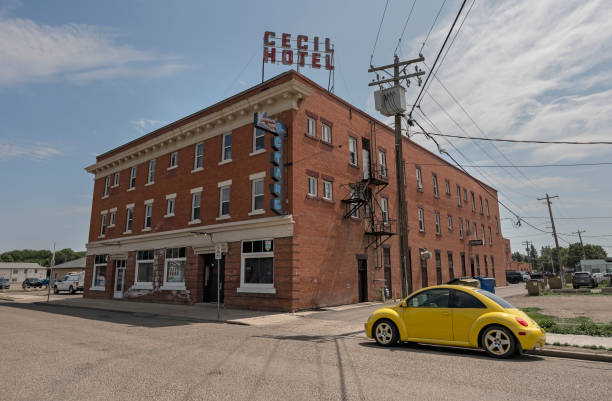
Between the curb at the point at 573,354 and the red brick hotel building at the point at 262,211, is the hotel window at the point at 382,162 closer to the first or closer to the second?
the red brick hotel building at the point at 262,211

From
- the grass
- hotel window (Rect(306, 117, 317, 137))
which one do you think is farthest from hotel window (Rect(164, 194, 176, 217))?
the grass

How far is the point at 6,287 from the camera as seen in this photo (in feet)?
175

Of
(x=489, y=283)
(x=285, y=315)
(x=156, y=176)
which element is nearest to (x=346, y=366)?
(x=285, y=315)

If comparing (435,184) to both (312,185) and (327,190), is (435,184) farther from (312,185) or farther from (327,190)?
(312,185)

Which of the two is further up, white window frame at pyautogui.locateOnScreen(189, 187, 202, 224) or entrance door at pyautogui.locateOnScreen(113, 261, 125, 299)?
white window frame at pyautogui.locateOnScreen(189, 187, 202, 224)

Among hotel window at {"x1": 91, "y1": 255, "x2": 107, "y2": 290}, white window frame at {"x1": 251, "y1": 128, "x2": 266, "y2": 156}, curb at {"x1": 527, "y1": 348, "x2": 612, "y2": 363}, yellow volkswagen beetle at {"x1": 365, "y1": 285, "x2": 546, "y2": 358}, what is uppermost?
white window frame at {"x1": 251, "y1": 128, "x2": 266, "y2": 156}

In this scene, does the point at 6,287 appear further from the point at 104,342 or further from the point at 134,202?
the point at 104,342

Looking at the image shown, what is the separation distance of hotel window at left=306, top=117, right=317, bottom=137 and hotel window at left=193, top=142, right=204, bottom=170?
7.73 m

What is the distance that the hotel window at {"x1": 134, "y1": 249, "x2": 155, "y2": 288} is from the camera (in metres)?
25.1

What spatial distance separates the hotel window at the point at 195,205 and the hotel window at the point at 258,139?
535 cm

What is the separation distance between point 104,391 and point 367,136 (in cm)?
2237

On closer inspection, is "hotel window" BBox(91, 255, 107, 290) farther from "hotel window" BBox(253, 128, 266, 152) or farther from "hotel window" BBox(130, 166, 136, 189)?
"hotel window" BBox(253, 128, 266, 152)

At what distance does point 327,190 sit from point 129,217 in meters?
16.9

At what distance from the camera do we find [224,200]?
850 inches
